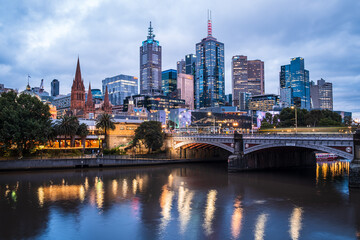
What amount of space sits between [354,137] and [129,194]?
39.5 metres

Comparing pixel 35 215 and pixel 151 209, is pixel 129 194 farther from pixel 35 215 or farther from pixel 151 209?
pixel 35 215

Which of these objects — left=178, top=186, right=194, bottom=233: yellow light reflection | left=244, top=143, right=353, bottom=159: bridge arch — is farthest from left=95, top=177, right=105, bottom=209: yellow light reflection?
left=244, top=143, right=353, bottom=159: bridge arch

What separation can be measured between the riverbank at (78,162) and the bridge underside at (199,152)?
830 centimetres

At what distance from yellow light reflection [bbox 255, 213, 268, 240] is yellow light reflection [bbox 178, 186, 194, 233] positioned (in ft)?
25.2

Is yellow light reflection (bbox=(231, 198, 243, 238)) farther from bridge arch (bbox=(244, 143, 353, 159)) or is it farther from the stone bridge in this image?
the stone bridge

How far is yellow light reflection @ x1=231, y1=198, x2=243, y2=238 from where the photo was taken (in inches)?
1207

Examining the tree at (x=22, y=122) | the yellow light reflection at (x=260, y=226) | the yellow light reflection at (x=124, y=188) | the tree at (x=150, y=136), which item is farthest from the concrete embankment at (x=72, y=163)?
the yellow light reflection at (x=260, y=226)

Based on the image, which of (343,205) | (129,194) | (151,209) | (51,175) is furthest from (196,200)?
(51,175)

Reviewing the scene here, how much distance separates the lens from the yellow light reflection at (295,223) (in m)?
29.9

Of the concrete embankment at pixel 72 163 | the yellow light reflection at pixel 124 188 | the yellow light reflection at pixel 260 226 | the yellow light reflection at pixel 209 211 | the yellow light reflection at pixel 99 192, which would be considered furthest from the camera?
the concrete embankment at pixel 72 163

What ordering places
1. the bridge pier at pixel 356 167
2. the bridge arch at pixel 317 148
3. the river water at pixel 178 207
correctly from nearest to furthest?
the river water at pixel 178 207, the bridge pier at pixel 356 167, the bridge arch at pixel 317 148

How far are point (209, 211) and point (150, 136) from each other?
174 ft

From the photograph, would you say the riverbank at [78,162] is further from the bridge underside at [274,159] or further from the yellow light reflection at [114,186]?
the bridge underside at [274,159]

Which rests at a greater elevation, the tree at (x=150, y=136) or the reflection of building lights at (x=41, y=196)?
the tree at (x=150, y=136)
